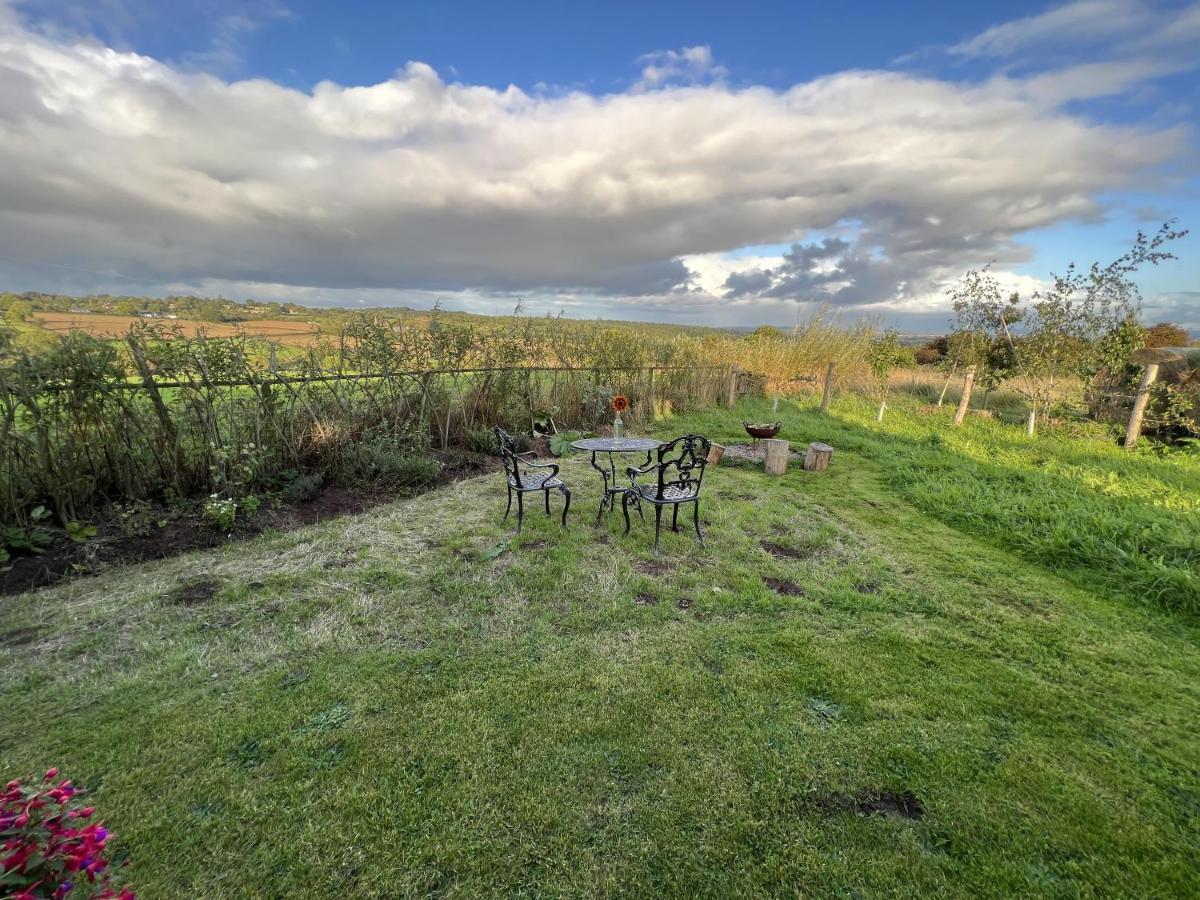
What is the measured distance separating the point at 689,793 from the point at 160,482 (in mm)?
4994

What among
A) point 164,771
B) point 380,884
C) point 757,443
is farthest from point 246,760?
point 757,443

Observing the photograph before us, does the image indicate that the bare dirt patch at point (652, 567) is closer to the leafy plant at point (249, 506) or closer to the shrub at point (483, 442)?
the leafy plant at point (249, 506)

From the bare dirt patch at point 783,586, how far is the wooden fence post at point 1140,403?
23.8ft

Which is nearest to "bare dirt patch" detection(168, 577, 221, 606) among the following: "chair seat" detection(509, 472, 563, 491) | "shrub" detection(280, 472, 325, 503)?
"shrub" detection(280, 472, 325, 503)

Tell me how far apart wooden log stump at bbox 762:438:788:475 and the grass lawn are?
234cm

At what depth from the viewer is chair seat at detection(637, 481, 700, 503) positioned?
3.96 m

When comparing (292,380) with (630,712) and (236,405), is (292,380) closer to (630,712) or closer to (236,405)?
(236,405)

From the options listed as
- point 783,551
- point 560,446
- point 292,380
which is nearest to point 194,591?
point 292,380

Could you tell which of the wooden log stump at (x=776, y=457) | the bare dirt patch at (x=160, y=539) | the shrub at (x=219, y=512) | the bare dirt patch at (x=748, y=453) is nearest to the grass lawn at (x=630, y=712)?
the bare dirt patch at (x=160, y=539)

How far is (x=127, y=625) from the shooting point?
289 cm

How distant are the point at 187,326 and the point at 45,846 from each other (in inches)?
197

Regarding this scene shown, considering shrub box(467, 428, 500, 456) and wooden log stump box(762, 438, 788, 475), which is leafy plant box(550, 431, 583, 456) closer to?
shrub box(467, 428, 500, 456)

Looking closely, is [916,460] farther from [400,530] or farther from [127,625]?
[127,625]

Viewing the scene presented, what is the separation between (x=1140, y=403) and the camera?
7.04 meters
